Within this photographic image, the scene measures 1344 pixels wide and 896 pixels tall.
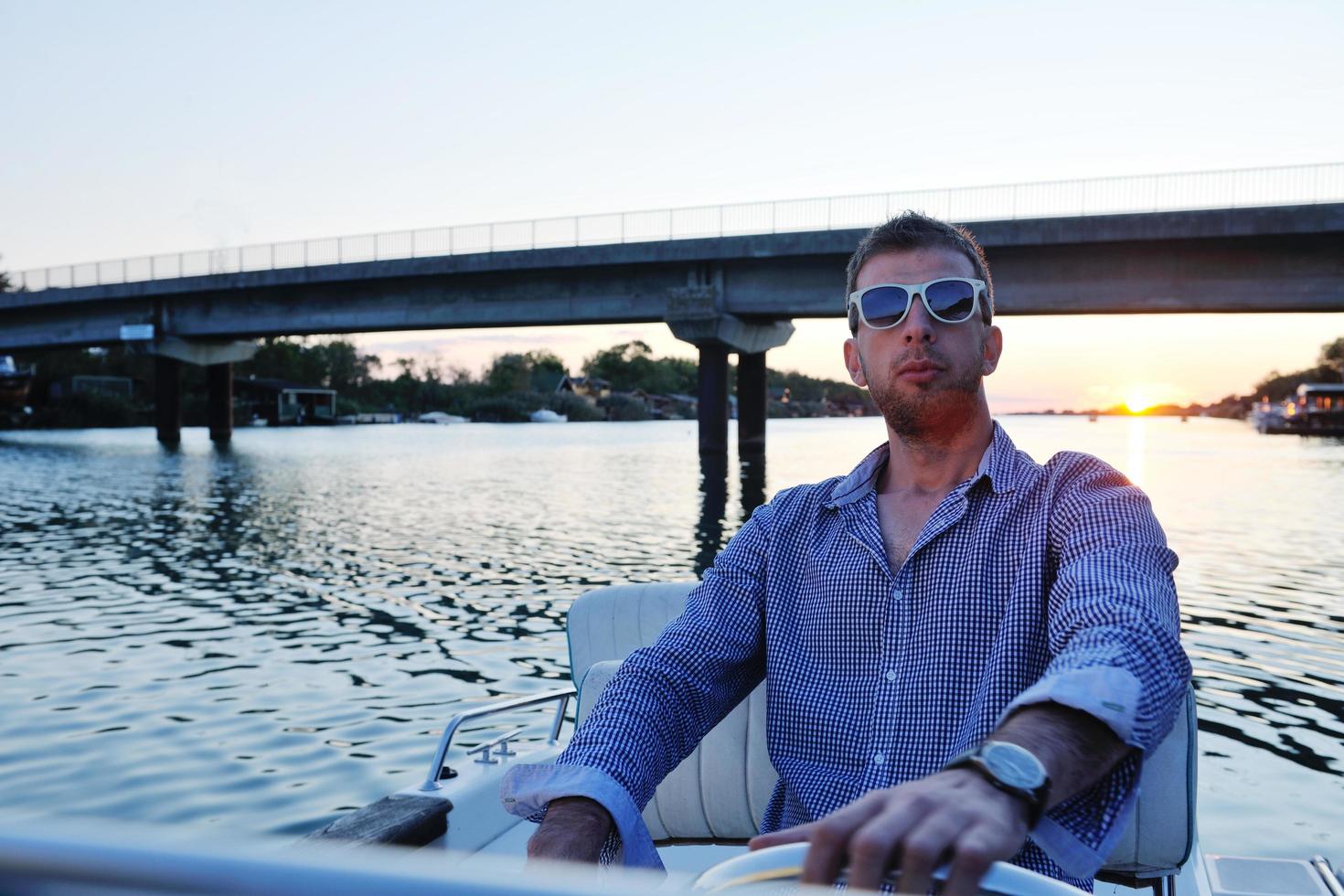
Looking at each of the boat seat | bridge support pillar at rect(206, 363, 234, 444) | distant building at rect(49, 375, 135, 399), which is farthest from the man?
distant building at rect(49, 375, 135, 399)

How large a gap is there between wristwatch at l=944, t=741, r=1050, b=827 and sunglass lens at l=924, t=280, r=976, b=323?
4.46ft

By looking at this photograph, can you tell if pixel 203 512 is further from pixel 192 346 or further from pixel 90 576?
pixel 192 346

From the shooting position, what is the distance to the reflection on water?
6715mm

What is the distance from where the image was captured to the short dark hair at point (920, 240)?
271 cm

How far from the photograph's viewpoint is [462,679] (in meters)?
8.97

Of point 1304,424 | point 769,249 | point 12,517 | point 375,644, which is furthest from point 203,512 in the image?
point 1304,424

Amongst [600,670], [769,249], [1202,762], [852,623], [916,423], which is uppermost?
[769,249]

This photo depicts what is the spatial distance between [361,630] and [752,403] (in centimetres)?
3411

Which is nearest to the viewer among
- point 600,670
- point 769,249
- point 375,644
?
point 600,670

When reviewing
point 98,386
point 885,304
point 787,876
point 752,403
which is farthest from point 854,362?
point 98,386

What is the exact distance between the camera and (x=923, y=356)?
265cm

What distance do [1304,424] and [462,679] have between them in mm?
87019

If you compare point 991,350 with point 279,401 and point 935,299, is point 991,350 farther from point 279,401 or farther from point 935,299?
point 279,401

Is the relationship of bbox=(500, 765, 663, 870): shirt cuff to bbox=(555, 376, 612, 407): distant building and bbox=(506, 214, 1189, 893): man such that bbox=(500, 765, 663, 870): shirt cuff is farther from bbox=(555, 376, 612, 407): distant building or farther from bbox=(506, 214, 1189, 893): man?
bbox=(555, 376, 612, 407): distant building
